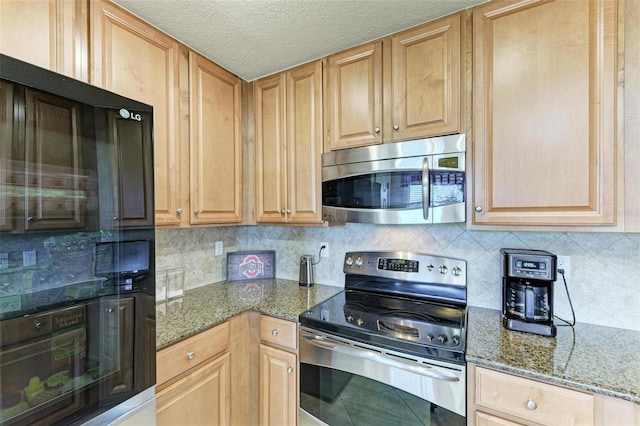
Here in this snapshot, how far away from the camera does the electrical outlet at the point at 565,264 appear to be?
1.39m

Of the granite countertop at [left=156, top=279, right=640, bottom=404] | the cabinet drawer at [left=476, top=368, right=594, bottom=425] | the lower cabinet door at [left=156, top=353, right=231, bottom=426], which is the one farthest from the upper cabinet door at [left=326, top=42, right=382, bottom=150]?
the lower cabinet door at [left=156, top=353, right=231, bottom=426]

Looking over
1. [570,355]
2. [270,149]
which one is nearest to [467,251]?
[570,355]

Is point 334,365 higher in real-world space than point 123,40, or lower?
lower

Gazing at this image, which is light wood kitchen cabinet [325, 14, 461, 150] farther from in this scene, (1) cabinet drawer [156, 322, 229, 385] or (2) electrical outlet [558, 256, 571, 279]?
(1) cabinet drawer [156, 322, 229, 385]

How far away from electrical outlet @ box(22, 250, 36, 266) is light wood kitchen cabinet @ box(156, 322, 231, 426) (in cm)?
66

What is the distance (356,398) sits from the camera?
52.6 inches

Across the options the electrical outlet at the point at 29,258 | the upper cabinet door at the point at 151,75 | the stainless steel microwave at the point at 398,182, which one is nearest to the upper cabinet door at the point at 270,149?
the stainless steel microwave at the point at 398,182

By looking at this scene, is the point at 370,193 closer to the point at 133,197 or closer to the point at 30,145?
the point at 133,197

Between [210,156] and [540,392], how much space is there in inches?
76.1

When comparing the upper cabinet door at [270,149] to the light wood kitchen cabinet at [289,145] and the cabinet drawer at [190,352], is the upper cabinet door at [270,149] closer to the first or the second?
the light wood kitchen cabinet at [289,145]

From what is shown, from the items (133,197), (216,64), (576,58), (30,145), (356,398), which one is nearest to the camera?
(30,145)

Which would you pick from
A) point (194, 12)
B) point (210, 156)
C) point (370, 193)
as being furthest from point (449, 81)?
point (210, 156)

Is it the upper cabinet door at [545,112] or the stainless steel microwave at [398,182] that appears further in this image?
the stainless steel microwave at [398,182]

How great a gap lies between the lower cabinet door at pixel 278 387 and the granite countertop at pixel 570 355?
0.92 meters
